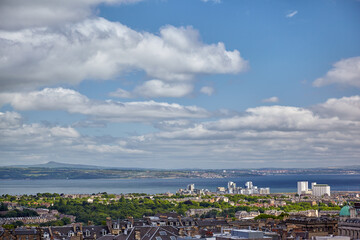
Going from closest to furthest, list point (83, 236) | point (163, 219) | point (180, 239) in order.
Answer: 1. point (180, 239)
2. point (83, 236)
3. point (163, 219)

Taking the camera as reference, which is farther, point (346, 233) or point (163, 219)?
point (163, 219)

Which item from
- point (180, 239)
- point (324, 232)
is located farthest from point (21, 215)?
point (180, 239)

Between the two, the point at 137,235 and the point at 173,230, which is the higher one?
the point at 173,230

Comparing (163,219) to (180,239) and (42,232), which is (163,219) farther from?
(180,239)

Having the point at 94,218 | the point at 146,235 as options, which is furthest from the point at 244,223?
the point at 94,218

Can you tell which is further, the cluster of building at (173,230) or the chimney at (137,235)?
the cluster of building at (173,230)

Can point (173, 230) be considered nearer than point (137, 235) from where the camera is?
No

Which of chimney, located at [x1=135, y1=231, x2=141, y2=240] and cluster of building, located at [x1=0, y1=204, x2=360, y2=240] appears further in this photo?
cluster of building, located at [x1=0, y1=204, x2=360, y2=240]

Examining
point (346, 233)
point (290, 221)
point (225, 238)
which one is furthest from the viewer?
point (290, 221)

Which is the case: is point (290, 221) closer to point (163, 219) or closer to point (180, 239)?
point (163, 219)
